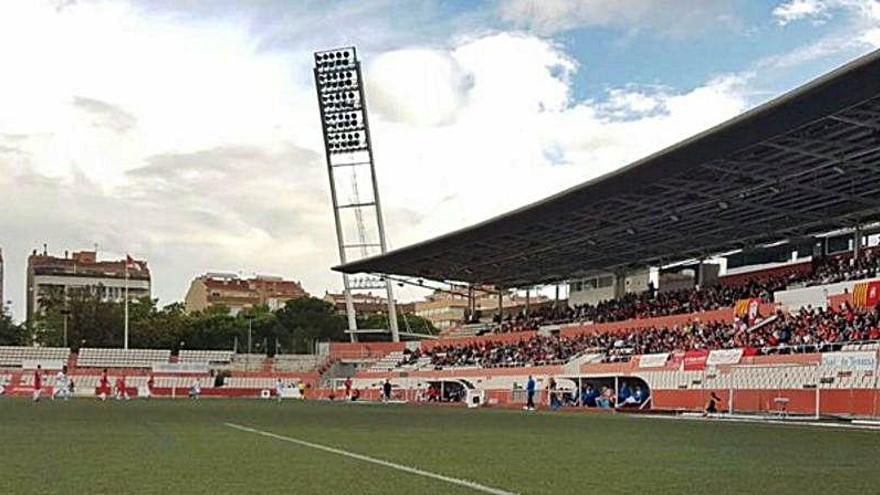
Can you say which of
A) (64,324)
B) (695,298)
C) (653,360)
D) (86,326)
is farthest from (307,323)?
(653,360)

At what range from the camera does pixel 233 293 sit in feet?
525

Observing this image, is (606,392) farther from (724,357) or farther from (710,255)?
(710,255)

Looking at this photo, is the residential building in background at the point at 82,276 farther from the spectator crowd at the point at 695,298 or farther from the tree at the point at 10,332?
the spectator crowd at the point at 695,298

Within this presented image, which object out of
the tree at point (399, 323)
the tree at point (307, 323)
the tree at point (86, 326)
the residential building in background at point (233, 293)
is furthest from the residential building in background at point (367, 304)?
the tree at point (86, 326)

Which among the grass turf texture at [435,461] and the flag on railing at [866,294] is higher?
the flag on railing at [866,294]

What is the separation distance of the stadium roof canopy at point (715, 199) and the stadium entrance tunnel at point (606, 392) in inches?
267

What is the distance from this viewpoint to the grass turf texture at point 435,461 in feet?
27.4

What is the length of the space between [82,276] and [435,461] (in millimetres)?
153316

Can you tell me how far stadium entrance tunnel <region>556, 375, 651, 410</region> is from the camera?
38031mm

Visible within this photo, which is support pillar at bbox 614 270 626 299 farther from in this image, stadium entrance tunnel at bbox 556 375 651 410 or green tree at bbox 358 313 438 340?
green tree at bbox 358 313 438 340

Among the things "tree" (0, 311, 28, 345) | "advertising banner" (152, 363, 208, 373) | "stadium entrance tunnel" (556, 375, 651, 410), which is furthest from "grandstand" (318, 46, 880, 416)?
"tree" (0, 311, 28, 345)

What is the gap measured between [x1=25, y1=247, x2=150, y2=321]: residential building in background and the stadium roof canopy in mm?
99836

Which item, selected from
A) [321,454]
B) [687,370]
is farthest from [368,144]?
[321,454]

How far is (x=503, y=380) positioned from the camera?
48.7m
